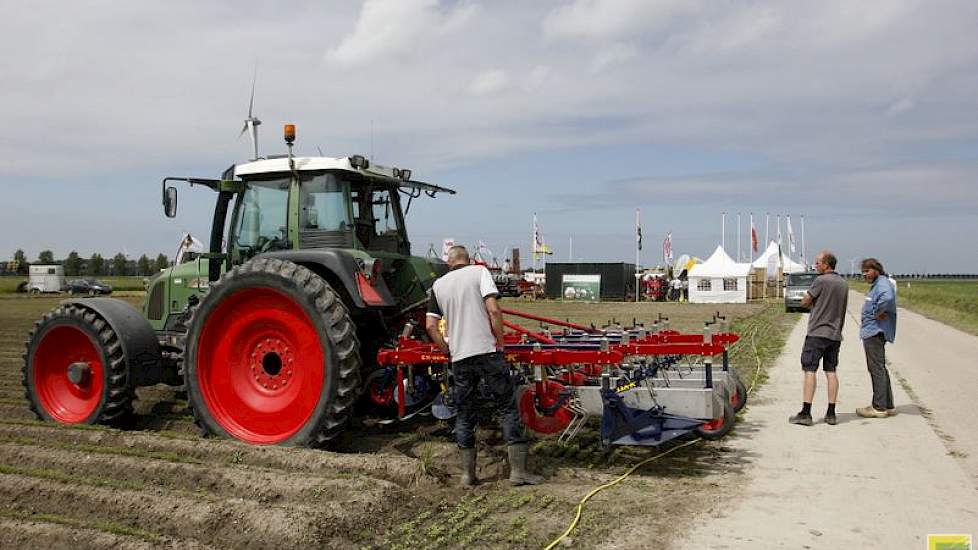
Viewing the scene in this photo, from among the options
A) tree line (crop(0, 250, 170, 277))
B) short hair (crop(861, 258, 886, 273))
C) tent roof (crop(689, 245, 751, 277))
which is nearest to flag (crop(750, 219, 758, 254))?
tent roof (crop(689, 245, 751, 277))

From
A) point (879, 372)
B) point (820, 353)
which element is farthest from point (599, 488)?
point (879, 372)

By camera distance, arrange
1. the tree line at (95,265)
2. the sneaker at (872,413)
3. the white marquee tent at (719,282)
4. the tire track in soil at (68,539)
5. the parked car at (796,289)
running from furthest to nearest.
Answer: the tree line at (95,265)
the white marquee tent at (719,282)
the parked car at (796,289)
the sneaker at (872,413)
the tire track in soil at (68,539)

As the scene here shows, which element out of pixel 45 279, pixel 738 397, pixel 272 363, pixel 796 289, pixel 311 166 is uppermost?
pixel 311 166

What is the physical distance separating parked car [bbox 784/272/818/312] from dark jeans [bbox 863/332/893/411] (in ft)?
70.5

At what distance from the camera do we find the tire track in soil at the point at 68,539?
4.04 metres

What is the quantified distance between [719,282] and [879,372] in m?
30.3

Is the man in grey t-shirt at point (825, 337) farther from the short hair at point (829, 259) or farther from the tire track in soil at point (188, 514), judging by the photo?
the tire track in soil at point (188, 514)

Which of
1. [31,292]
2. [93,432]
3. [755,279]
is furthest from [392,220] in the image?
[31,292]

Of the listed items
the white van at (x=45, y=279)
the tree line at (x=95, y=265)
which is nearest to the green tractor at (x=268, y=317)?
the white van at (x=45, y=279)

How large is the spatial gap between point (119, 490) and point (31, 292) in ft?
181

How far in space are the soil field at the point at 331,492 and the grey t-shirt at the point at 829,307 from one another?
77.4 inches

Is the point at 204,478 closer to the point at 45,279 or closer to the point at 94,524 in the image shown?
the point at 94,524

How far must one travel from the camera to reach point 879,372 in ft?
26.3

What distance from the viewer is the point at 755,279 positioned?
132 feet
